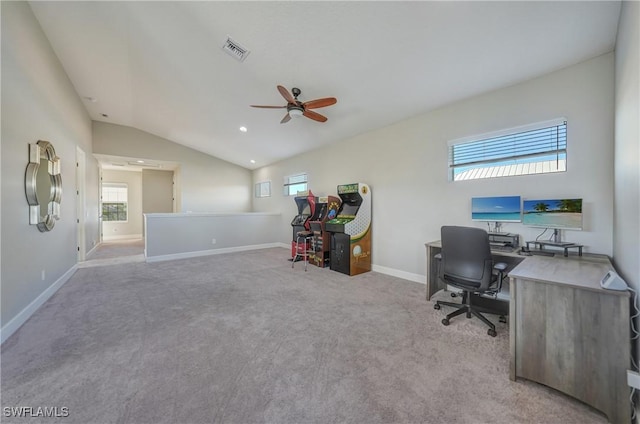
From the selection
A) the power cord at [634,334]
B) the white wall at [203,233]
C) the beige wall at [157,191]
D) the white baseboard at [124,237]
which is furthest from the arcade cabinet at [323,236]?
the white baseboard at [124,237]

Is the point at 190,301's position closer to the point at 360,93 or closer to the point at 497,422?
the point at 497,422

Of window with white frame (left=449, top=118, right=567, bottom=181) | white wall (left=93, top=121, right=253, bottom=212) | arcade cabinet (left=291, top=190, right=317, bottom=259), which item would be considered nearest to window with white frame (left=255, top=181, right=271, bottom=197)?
white wall (left=93, top=121, right=253, bottom=212)

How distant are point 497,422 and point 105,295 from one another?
14.8 feet

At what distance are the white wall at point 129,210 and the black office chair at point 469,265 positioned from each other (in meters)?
11.3

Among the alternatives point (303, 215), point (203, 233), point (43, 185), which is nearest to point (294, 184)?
point (303, 215)

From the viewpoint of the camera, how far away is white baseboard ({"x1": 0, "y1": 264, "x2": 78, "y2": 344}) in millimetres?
2146

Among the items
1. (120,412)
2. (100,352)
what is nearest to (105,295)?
(100,352)

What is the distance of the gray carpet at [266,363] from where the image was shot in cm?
138

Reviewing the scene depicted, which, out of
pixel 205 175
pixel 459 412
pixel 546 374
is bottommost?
pixel 459 412

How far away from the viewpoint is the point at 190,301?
120 inches

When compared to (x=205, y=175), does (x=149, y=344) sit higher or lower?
lower

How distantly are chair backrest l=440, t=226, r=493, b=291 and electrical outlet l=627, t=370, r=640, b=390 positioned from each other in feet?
3.29

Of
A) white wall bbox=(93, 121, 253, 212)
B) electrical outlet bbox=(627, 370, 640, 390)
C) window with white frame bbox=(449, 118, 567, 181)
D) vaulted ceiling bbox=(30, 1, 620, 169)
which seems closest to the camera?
electrical outlet bbox=(627, 370, 640, 390)

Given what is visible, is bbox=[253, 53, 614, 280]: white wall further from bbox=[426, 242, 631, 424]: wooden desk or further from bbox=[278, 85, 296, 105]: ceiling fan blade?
bbox=[278, 85, 296, 105]: ceiling fan blade
